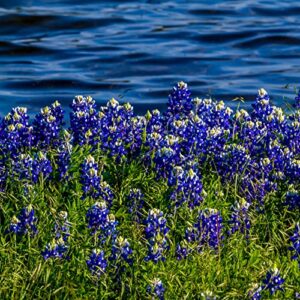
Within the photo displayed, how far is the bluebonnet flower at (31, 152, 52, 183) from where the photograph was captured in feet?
21.7

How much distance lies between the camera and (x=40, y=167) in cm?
662

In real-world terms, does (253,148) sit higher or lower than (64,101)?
higher

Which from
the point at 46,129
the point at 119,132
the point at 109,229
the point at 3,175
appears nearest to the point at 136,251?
the point at 109,229

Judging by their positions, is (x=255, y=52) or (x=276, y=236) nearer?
(x=276, y=236)


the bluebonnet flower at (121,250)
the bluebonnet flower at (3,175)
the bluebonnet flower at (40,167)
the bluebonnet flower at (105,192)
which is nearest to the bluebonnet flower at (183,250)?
the bluebonnet flower at (121,250)

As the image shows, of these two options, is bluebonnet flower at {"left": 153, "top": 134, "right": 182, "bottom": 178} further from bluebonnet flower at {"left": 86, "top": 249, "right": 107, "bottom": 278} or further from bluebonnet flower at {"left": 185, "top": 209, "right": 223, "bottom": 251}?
bluebonnet flower at {"left": 86, "top": 249, "right": 107, "bottom": 278}

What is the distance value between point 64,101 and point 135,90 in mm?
858

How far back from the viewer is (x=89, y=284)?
19.2ft

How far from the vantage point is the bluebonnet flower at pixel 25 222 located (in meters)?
6.11

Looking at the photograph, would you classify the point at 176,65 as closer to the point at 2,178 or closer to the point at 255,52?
the point at 255,52

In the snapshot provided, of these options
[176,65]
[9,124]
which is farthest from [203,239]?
[176,65]

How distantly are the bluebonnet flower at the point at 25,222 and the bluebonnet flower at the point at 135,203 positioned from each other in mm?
671

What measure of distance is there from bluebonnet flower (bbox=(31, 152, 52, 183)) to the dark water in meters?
4.53

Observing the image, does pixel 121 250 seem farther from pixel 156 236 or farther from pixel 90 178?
pixel 90 178
